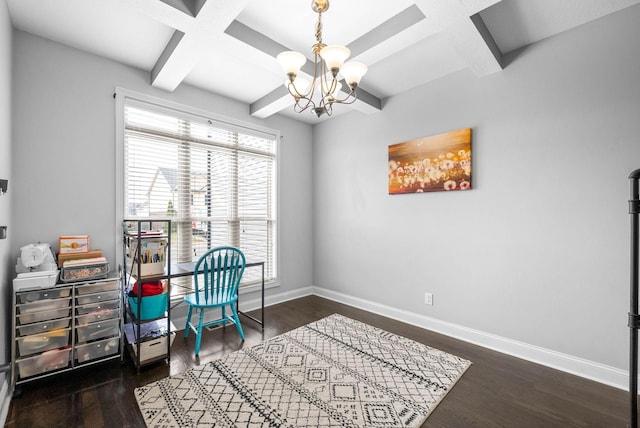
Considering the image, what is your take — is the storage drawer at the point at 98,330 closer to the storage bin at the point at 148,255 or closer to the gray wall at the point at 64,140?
the storage bin at the point at 148,255

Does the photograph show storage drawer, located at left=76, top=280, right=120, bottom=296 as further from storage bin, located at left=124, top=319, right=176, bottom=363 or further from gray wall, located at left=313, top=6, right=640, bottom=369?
gray wall, located at left=313, top=6, right=640, bottom=369

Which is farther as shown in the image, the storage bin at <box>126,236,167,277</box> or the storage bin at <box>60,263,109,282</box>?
the storage bin at <box>126,236,167,277</box>

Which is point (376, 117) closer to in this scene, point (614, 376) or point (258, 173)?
point (258, 173)

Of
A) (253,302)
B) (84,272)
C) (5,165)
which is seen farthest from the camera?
(253,302)

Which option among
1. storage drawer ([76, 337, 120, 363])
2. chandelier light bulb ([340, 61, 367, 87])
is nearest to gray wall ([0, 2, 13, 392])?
storage drawer ([76, 337, 120, 363])

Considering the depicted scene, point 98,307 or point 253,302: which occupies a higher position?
point 98,307

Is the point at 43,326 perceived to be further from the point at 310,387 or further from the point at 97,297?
the point at 310,387

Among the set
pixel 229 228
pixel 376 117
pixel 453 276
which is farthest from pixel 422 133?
pixel 229 228

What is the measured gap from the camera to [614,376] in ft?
6.74

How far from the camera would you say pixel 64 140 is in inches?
94.3

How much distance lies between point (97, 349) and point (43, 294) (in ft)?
1.72

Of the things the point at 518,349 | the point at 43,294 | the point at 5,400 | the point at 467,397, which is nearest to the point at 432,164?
the point at 518,349

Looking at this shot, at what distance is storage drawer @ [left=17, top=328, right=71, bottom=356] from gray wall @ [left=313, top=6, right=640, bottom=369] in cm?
286

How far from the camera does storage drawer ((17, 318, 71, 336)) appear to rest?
1907mm
